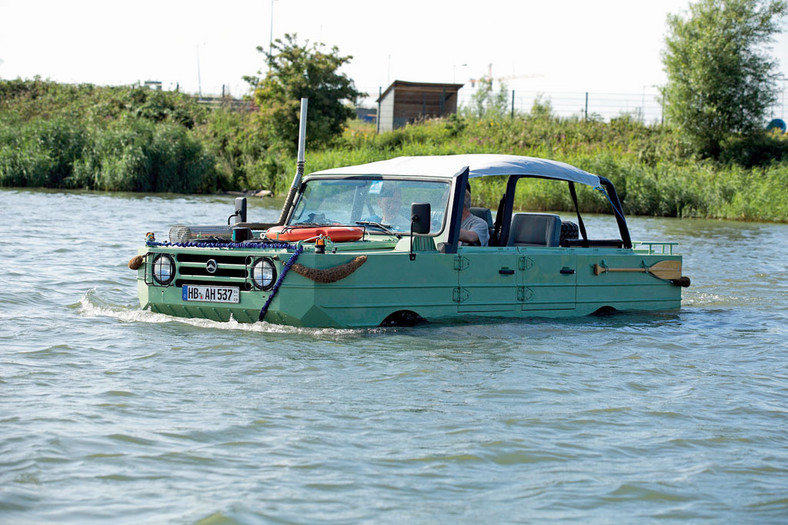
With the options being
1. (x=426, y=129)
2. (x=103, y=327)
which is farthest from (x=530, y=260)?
(x=426, y=129)

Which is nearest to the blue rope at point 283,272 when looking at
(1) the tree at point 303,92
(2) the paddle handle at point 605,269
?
(2) the paddle handle at point 605,269

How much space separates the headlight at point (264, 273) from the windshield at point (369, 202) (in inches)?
61.4

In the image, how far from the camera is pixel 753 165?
36.8m

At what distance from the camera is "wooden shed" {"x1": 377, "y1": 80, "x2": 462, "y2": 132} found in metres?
48.1

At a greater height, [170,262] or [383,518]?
[170,262]

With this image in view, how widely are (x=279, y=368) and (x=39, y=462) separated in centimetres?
243

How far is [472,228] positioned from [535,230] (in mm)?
905

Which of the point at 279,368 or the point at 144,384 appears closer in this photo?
the point at 144,384

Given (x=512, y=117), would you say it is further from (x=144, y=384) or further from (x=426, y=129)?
(x=144, y=384)

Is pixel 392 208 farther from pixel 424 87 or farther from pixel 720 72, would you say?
pixel 424 87

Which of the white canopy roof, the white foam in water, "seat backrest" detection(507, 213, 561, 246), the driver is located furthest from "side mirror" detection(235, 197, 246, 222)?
"seat backrest" detection(507, 213, 561, 246)

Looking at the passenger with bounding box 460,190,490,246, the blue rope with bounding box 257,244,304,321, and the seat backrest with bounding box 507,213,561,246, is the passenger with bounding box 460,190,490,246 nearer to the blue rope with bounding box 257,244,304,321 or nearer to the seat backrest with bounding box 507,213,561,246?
the seat backrest with bounding box 507,213,561,246

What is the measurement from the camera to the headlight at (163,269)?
8.49 m

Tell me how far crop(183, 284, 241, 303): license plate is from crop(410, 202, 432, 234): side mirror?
1.66m
